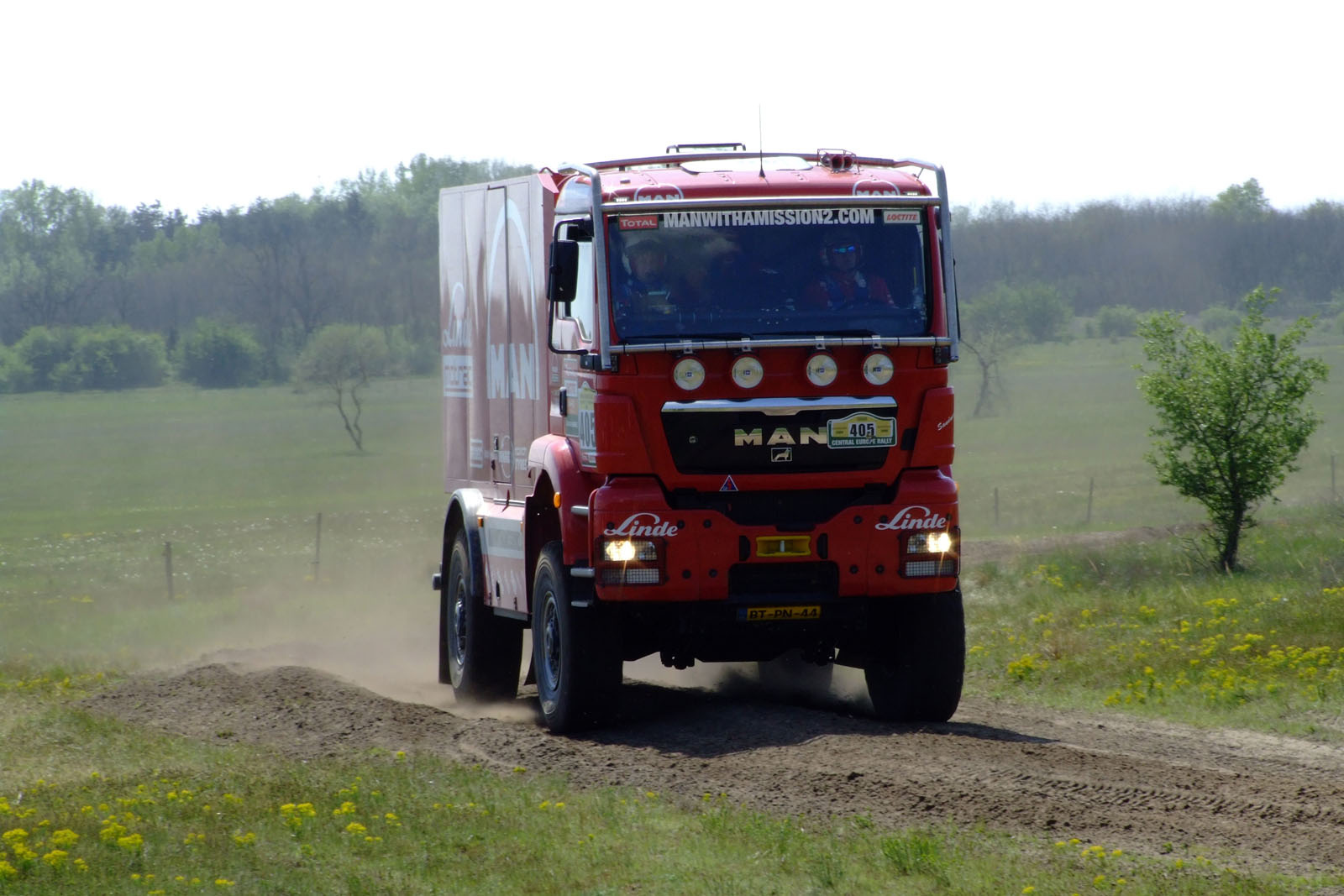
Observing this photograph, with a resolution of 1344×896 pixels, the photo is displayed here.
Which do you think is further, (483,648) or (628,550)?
(483,648)

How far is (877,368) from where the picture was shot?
10.5 meters

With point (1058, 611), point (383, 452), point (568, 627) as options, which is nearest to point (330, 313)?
point (383, 452)

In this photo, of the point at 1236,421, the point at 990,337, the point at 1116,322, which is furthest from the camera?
the point at 1116,322

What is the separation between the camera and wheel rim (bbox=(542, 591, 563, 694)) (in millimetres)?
11508

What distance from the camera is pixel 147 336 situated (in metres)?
95.9

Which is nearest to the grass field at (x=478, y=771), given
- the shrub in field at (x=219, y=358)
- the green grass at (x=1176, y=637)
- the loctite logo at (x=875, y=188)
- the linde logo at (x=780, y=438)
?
the green grass at (x=1176, y=637)

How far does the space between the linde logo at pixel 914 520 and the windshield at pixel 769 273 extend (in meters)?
1.17

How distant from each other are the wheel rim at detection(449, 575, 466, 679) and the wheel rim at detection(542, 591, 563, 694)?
2.53 m

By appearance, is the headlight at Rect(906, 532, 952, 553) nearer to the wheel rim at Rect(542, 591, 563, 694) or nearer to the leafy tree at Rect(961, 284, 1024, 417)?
the wheel rim at Rect(542, 591, 563, 694)

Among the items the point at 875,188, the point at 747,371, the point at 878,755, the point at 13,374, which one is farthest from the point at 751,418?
the point at 13,374

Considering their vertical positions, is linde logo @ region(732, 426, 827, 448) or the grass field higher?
linde logo @ region(732, 426, 827, 448)

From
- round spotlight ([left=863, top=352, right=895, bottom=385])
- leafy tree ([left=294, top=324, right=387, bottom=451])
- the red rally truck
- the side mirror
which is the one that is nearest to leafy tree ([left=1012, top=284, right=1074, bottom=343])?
leafy tree ([left=294, top=324, right=387, bottom=451])

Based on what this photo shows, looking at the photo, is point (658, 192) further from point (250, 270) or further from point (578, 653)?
point (250, 270)

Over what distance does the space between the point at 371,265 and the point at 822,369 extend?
3591 inches
